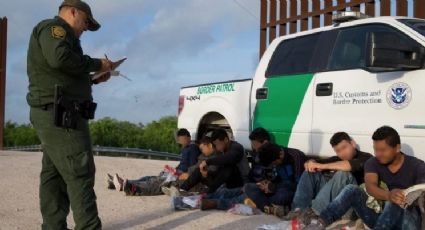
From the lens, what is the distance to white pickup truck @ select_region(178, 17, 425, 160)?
5699 mm

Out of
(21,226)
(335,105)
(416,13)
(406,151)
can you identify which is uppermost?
(416,13)

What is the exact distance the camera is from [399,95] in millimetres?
5801

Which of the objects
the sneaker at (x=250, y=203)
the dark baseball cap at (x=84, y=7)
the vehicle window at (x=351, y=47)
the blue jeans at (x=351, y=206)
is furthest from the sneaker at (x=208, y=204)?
the dark baseball cap at (x=84, y=7)

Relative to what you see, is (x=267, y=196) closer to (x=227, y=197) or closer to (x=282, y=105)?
(x=227, y=197)

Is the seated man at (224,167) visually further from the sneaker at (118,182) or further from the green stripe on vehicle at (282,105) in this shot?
the sneaker at (118,182)

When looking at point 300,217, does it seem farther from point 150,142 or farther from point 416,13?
point 150,142

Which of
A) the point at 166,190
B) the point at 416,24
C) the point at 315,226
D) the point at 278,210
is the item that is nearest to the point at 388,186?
the point at 315,226

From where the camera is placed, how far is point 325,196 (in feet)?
19.4

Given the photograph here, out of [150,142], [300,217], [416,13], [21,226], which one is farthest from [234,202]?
[150,142]

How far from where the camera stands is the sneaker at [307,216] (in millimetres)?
5730

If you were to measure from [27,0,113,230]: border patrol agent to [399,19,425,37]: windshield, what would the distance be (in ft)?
9.94

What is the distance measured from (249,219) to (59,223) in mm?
2038

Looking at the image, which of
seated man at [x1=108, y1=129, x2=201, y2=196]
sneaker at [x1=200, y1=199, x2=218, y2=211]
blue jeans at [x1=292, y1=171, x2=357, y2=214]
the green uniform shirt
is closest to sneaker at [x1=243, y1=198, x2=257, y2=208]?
sneaker at [x1=200, y1=199, x2=218, y2=211]

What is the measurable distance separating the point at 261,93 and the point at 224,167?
0.97 metres
